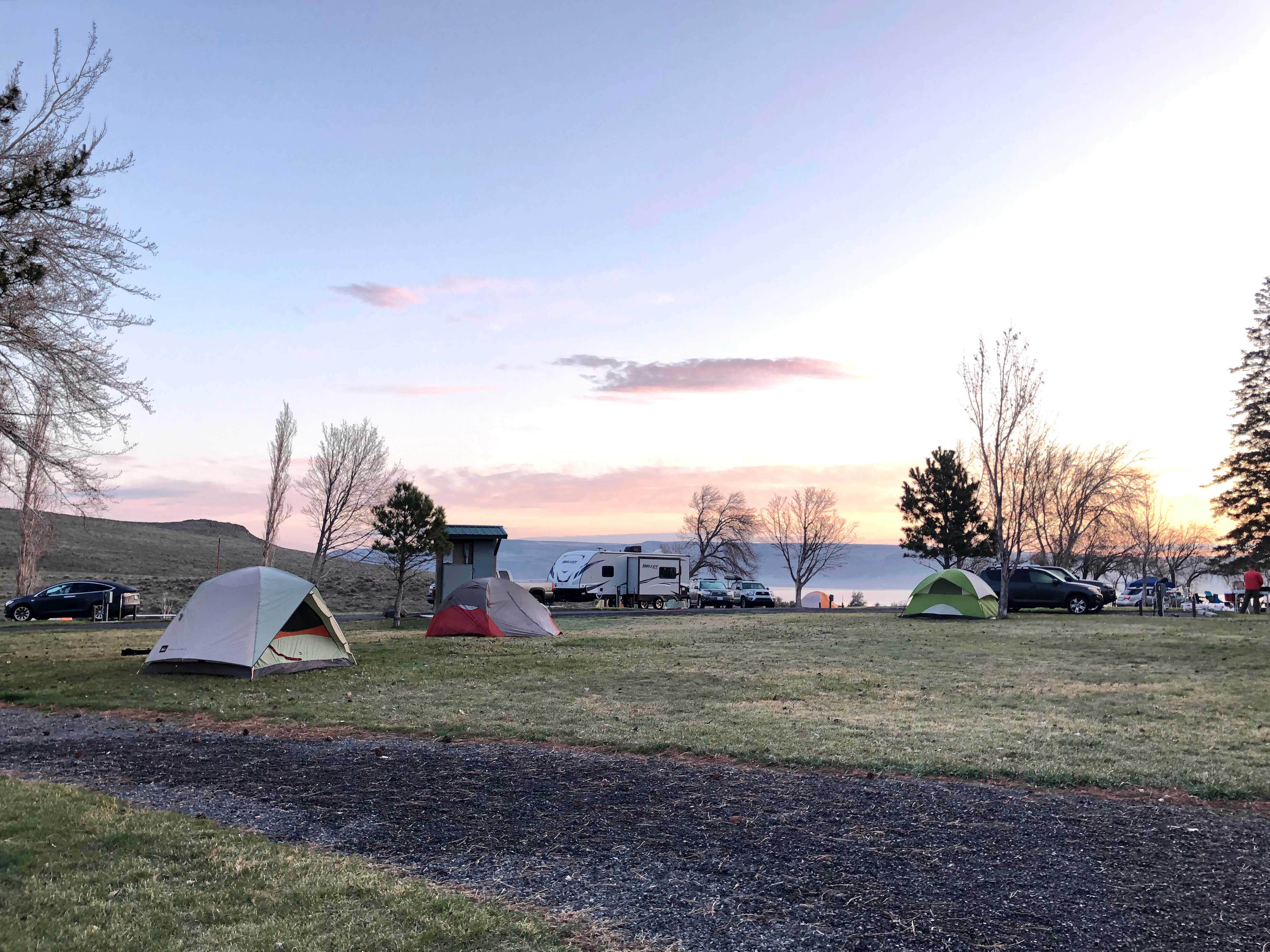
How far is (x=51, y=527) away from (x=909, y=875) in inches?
1241

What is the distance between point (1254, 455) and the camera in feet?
138

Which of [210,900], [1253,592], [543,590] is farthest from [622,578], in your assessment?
[210,900]

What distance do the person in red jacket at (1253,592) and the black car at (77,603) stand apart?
40.2 meters

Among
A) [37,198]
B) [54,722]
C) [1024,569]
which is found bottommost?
[54,722]

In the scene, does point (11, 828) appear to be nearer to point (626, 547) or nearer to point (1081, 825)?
point (1081, 825)

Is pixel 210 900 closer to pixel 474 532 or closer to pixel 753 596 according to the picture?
pixel 474 532

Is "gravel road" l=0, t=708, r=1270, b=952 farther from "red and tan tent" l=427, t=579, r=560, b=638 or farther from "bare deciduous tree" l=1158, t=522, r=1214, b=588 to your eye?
"bare deciduous tree" l=1158, t=522, r=1214, b=588

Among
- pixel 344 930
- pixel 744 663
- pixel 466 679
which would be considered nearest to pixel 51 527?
pixel 466 679

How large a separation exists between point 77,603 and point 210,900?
3084cm

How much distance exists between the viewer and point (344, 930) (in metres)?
4.45

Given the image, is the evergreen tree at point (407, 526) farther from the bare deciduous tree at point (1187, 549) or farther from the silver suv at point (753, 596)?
the bare deciduous tree at point (1187, 549)

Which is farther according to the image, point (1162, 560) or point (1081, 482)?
point (1162, 560)

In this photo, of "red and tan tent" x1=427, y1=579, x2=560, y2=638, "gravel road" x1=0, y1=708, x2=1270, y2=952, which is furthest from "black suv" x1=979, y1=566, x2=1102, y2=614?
"gravel road" x1=0, y1=708, x2=1270, y2=952

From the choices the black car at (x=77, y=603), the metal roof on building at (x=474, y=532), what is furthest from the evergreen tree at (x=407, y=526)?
the black car at (x=77, y=603)
